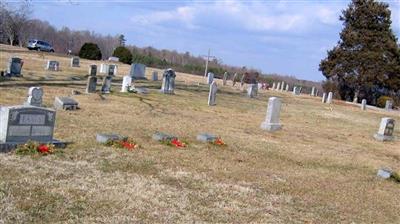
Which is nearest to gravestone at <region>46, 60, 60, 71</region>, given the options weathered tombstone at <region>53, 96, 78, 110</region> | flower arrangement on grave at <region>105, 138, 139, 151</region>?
weathered tombstone at <region>53, 96, 78, 110</region>

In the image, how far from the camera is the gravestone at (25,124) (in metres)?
9.40

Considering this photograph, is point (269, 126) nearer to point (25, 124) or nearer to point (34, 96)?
point (34, 96)

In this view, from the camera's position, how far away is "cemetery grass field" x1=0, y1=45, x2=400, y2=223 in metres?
6.95

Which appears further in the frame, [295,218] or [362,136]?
[362,136]

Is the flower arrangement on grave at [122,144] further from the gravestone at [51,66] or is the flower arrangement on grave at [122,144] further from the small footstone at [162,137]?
the gravestone at [51,66]

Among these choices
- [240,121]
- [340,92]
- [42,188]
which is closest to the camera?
[42,188]

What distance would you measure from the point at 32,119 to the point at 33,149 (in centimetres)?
73

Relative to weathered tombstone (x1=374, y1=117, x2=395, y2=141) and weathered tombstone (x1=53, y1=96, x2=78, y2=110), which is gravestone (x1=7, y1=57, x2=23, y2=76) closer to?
weathered tombstone (x1=53, y1=96, x2=78, y2=110)

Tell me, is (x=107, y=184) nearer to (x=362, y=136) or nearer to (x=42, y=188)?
(x=42, y=188)

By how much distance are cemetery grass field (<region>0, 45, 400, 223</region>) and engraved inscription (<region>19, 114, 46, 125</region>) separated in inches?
31.2

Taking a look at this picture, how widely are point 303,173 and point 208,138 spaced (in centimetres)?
279

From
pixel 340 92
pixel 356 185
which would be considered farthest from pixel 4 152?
pixel 340 92

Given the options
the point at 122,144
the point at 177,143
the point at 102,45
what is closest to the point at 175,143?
the point at 177,143

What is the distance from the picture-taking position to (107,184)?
8.00 metres
